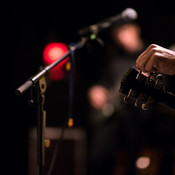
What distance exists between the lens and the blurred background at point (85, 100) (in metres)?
3.26

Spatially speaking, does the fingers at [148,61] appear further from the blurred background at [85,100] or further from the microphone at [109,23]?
the blurred background at [85,100]

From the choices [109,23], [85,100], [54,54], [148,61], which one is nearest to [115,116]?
[85,100]

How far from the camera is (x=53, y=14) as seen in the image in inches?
160

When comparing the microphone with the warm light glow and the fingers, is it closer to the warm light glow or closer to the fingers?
the fingers

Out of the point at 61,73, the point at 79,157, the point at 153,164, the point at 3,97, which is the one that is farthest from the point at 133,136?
the point at 3,97

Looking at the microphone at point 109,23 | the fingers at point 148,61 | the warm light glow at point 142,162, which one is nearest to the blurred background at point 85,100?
the warm light glow at point 142,162

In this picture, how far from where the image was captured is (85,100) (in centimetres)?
381

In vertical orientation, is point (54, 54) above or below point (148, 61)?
below

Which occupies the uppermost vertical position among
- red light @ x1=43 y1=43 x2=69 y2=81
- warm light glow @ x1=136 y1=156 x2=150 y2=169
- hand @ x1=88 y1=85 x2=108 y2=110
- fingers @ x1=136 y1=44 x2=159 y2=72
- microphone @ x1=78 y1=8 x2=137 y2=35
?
microphone @ x1=78 y1=8 x2=137 y2=35

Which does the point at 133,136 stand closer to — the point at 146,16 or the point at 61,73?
the point at 61,73

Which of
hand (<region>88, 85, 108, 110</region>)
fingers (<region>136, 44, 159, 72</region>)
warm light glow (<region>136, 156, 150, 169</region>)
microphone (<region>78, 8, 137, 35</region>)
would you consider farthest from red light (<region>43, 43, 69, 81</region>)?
fingers (<region>136, 44, 159, 72</region>)

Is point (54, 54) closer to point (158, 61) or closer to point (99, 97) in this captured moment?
point (99, 97)

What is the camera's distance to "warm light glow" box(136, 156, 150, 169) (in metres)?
3.08

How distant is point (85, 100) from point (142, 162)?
1.10 metres
